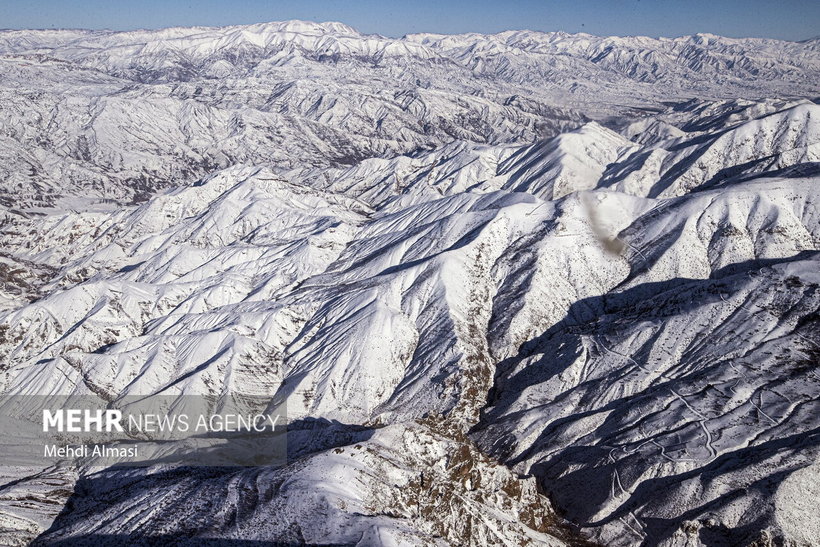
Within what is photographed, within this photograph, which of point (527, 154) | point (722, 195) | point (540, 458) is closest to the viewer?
point (540, 458)

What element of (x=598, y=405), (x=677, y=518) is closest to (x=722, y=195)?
(x=598, y=405)

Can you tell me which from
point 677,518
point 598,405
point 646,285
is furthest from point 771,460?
point 646,285

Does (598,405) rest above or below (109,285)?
below

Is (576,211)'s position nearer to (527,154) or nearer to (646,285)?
(646,285)

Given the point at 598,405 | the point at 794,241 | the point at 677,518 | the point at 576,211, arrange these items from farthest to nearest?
the point at 576,211, the point at 794,241, the point at 598,405, the point at 677,518

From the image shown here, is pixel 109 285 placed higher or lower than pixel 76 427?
higher

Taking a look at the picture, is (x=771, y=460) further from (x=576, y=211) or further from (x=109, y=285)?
(x=109, y=285)

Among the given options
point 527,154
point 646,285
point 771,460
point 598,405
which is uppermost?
point 527,154

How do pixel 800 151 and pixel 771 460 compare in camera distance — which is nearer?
pixel 771 460

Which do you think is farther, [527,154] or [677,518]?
[527,154]
